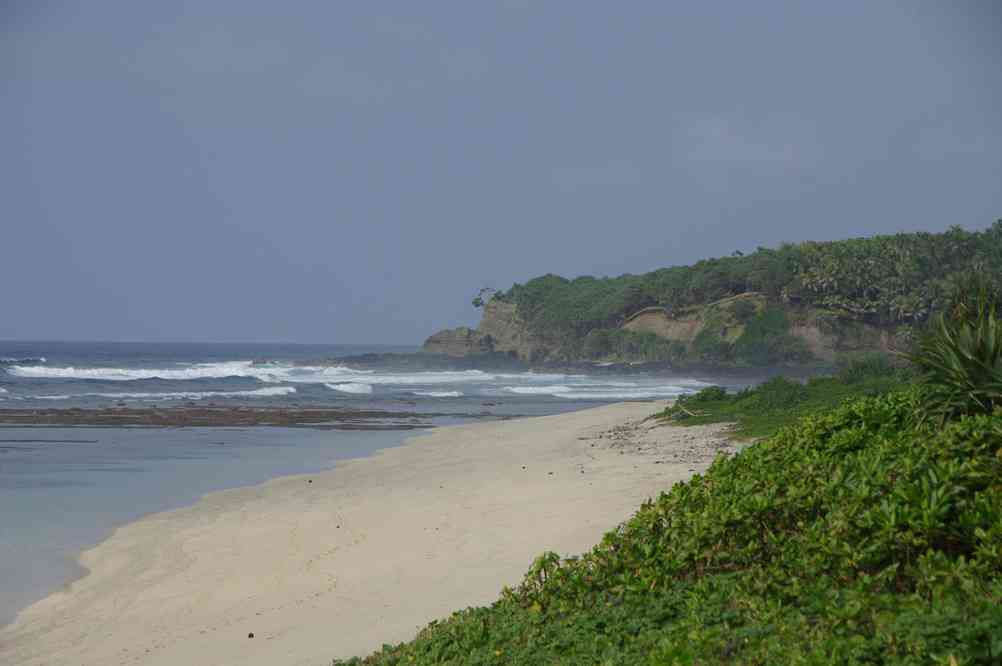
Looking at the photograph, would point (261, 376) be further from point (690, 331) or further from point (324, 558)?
point (324, 558)

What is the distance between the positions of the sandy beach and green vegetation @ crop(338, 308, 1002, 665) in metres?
1.73

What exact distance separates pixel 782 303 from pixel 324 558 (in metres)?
85.3

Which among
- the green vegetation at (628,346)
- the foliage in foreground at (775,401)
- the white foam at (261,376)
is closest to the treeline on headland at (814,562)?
the foliage in foreground at (775,401)

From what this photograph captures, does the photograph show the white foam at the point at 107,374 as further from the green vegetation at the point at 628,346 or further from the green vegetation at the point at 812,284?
the green vegetation at the point at 812,284

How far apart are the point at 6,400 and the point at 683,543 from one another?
3814 cm

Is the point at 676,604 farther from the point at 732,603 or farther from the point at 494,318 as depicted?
the point at 494,318

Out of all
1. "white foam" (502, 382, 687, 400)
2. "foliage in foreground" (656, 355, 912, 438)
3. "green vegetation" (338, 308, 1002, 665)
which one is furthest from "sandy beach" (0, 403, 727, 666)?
"white foam" (502, 382, 687, 400)

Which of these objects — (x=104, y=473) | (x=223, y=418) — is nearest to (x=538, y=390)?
(x=223, y=418)

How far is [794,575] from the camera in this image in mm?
5410

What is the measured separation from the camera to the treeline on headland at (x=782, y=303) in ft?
278

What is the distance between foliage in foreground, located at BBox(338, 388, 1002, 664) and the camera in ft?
14.4

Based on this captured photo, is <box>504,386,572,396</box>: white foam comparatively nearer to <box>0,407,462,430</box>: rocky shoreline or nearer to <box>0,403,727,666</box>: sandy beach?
<box>0,407,462,430</box>: rocky shoreline

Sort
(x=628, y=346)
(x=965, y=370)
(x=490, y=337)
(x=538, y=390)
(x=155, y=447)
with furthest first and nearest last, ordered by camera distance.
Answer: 1. (x=490, y=337)
2. (x=628, y=346)
3. (x=538, y=390)
4. (x=155, y=447)
5. (x=965, y=370)

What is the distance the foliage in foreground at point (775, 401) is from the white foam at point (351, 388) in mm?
26696
